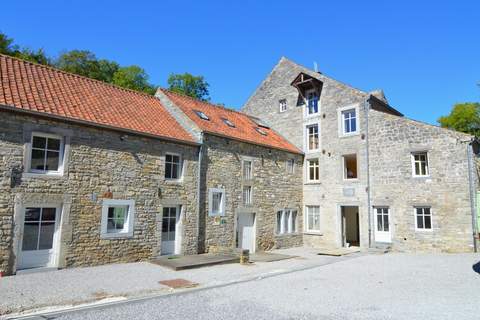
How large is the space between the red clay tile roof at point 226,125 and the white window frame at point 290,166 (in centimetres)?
59

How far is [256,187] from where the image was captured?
1750 centimetres

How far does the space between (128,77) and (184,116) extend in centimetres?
1645

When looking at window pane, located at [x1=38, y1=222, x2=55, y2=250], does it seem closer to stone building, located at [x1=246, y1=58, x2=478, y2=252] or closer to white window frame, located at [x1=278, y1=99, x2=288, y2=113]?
stone building, located at [x1=246, y1=58, x2=478, y2=252]

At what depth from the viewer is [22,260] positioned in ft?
33.4

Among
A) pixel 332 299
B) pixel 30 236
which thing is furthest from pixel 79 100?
pixel 332 299

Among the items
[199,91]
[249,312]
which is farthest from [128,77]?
[249,312]

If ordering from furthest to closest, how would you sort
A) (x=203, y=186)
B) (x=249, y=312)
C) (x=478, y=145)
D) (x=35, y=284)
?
(x=478, y=145), (x=203, y=186), (x=35, y=284), (x=249, y=312)

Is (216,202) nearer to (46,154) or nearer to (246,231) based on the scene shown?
(246,231)

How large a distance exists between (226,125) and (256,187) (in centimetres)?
355

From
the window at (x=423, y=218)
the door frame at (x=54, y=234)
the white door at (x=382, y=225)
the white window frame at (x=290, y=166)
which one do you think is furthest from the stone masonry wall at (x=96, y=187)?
the window at (x=423, y=218)

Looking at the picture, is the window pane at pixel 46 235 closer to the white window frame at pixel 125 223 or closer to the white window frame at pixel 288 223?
the white window frame at pixel 125 223

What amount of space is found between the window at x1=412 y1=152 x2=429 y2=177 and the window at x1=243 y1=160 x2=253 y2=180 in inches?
314

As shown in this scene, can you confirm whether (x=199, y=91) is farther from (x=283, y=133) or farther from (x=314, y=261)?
(x=314, y=261)

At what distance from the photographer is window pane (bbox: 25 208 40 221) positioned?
34.0 feet
